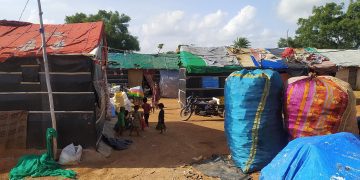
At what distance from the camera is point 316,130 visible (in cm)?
609

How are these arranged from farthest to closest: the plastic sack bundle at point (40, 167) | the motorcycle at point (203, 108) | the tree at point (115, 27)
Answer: the tree at point (115, 27), the motorcycle at point (203, 108), the plastic sack bundle at point (40, 167)

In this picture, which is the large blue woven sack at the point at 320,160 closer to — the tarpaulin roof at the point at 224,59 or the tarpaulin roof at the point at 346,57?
the tarpaulin roof at the point at 224,59

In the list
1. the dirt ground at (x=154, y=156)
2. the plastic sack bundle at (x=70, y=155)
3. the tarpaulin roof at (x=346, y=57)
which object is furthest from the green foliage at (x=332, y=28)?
the plastic sack bundle at (x=70, y=155)

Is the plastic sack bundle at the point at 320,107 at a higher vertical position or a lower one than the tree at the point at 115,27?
lower

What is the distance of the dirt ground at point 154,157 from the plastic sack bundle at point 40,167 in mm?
257

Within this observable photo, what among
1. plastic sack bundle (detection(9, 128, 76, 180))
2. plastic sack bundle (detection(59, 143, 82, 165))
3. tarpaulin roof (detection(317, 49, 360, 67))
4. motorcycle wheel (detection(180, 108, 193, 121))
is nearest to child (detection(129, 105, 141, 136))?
plastic sack bundle (detection(59, 143, 82, 165))

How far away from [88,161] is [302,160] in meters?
5.15

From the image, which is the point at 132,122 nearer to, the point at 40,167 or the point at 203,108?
the point at 40,167

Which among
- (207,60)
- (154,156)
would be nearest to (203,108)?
(207,60)

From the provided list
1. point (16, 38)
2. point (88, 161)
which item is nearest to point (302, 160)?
point (88, 161)

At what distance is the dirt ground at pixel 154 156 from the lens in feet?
22.6

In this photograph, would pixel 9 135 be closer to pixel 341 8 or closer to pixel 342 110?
pixel 342 110

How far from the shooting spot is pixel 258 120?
6.53 m

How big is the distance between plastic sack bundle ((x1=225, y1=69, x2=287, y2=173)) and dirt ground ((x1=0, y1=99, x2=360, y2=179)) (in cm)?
43
